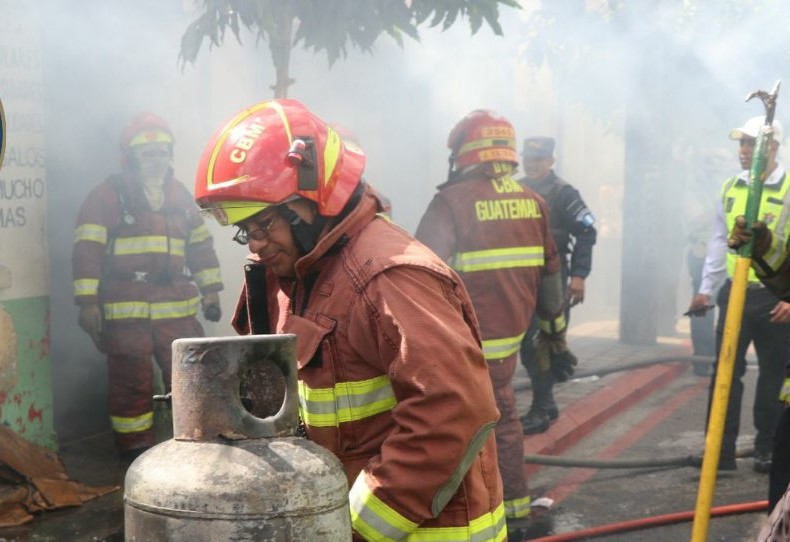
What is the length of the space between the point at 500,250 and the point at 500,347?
1.61 feet

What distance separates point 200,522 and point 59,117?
5371 millimetres

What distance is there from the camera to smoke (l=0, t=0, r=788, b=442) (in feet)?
23.4

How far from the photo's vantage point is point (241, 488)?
83.0 inches

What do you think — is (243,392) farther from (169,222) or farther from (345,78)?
(345,78)

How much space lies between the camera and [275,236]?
258 cm

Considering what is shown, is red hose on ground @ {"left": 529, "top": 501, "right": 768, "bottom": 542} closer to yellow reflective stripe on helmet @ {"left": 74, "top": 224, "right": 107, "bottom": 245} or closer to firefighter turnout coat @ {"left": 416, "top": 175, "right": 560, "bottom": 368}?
firefighter turnout coat @ {"left": 416, "top": 175, "right": 560, "bottom": 368}

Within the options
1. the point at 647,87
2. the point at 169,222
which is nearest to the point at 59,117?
the point at 169,222

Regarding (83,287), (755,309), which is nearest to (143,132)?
(83,287)

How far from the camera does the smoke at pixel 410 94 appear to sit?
7121mm

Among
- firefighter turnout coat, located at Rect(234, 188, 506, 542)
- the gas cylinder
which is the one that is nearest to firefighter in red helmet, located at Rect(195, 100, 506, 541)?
firefighter turnout coat, located at Rect(234, 188, 506, 542)

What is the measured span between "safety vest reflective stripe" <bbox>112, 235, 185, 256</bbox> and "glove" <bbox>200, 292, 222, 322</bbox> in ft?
1.50

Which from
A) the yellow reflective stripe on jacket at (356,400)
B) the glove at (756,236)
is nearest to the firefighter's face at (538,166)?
the glove at (756,236)

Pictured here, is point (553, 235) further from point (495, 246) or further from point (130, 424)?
point (130, 424)

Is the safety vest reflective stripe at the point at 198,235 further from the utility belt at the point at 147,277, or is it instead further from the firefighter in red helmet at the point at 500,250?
the firefighter in red helmet at the point at 500,250
